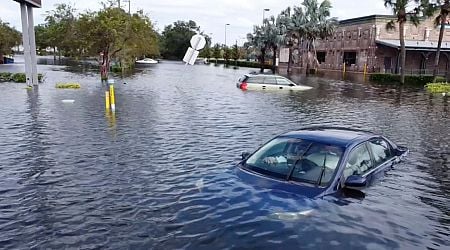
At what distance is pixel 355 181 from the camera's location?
6.68 meters

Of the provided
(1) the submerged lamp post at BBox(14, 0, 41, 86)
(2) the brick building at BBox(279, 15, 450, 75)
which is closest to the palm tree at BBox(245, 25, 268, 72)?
(2) the brick building at BBox(279, 15, 450, 75)

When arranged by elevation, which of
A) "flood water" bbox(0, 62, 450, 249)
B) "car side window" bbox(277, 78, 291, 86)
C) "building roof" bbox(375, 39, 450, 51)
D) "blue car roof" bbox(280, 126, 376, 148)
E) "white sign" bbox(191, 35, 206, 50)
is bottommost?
"flood water" bbox(0, 62, 450, 249)

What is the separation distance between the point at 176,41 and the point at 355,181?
131 meters

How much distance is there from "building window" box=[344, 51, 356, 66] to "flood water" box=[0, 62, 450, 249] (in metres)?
53.8

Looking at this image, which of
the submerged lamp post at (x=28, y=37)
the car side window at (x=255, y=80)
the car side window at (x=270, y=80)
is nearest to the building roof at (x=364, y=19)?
the car side window at (x=270, y=80)

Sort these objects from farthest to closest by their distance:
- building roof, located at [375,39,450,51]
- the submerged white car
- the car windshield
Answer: building roof, located at [375,39,450,51], the submerged white car, the car windshield

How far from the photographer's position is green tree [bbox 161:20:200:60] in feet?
436

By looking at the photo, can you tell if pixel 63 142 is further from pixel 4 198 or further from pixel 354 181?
pixel 354 181

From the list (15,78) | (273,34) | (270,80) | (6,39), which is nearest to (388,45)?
(273,34)

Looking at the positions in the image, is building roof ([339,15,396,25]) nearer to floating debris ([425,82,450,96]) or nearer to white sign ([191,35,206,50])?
floating debris ([425,82,450,96])

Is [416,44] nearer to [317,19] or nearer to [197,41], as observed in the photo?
[317,19]

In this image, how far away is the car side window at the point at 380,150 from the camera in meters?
7.97

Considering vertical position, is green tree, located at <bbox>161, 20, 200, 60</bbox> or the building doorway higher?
green tree, located at <bbox>161, 20, 200, 60</bbox>

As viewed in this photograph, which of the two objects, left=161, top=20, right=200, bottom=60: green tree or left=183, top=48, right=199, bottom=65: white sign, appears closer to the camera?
left=183, top=48, right=199, bottom=65: white sign
